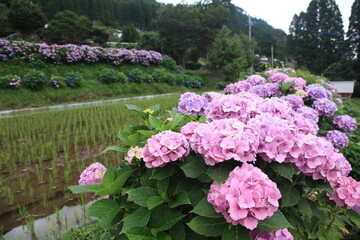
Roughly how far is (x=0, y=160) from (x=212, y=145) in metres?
3.72

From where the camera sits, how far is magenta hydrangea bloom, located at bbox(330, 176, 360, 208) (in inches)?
44.3

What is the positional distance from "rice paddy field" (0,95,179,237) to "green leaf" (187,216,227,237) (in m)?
1.79

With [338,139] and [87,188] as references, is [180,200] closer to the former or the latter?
[87,188]

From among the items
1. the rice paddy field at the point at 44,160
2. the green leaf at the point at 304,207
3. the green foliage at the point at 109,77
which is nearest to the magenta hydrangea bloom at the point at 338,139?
the green leaf at the point at 304,207

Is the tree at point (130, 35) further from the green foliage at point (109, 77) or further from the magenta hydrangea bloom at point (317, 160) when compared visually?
the magenta hydrangea bloom at point (317, 160)

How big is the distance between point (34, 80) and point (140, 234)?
33.7 ft

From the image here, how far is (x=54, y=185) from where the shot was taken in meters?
2.75

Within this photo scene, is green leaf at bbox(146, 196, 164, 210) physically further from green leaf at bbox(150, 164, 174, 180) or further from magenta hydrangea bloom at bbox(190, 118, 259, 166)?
magenta hydrangea bloom at bbox(190, 118, 259, 166)

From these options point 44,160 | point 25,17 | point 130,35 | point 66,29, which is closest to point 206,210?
point 44,160

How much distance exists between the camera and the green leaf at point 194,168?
2.90ft

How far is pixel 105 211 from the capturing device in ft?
3.37

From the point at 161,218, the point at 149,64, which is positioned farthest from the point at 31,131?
the point at 149,64

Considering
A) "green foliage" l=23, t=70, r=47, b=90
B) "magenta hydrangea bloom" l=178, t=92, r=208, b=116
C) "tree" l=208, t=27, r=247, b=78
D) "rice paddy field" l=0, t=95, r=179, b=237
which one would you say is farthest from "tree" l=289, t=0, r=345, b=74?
"magenta hydrangea bloom" l=178, t=92, r=208, b=116

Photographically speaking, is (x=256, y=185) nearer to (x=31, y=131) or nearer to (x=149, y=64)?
(x=31, y=131)
